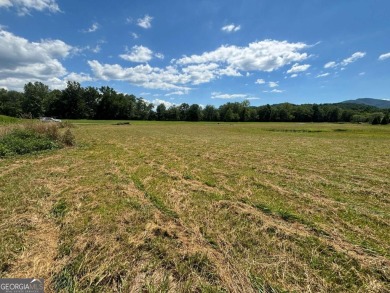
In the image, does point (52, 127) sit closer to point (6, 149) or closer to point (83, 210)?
point (6, 149)

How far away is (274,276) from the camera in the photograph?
2.81 meters

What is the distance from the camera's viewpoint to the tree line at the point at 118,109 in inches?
2965

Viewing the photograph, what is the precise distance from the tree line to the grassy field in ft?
249

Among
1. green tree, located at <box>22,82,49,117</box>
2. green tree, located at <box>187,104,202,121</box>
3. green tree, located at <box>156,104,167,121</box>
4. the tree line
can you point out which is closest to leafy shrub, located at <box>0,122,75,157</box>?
the tree line

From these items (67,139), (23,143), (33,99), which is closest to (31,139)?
(23,143)

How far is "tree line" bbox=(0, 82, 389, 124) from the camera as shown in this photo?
7531cm

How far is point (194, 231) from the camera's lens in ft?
12.6

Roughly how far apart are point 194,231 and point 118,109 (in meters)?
85.1

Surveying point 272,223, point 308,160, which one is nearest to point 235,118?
point 308,160

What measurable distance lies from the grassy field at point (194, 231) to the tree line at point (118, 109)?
7596 centimetres

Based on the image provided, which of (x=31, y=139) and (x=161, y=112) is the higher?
(x=161, y=112)

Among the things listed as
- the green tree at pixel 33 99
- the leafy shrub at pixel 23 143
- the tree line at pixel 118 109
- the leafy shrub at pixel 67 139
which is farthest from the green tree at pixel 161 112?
the leafy shrub at pixel 23 143

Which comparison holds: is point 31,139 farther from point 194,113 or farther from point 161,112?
point 161,112

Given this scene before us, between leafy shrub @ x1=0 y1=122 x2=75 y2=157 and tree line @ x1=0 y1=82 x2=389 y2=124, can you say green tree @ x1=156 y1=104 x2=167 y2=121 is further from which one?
leafy shrub @ x1=0 y1=122 x2=75 y2=157
